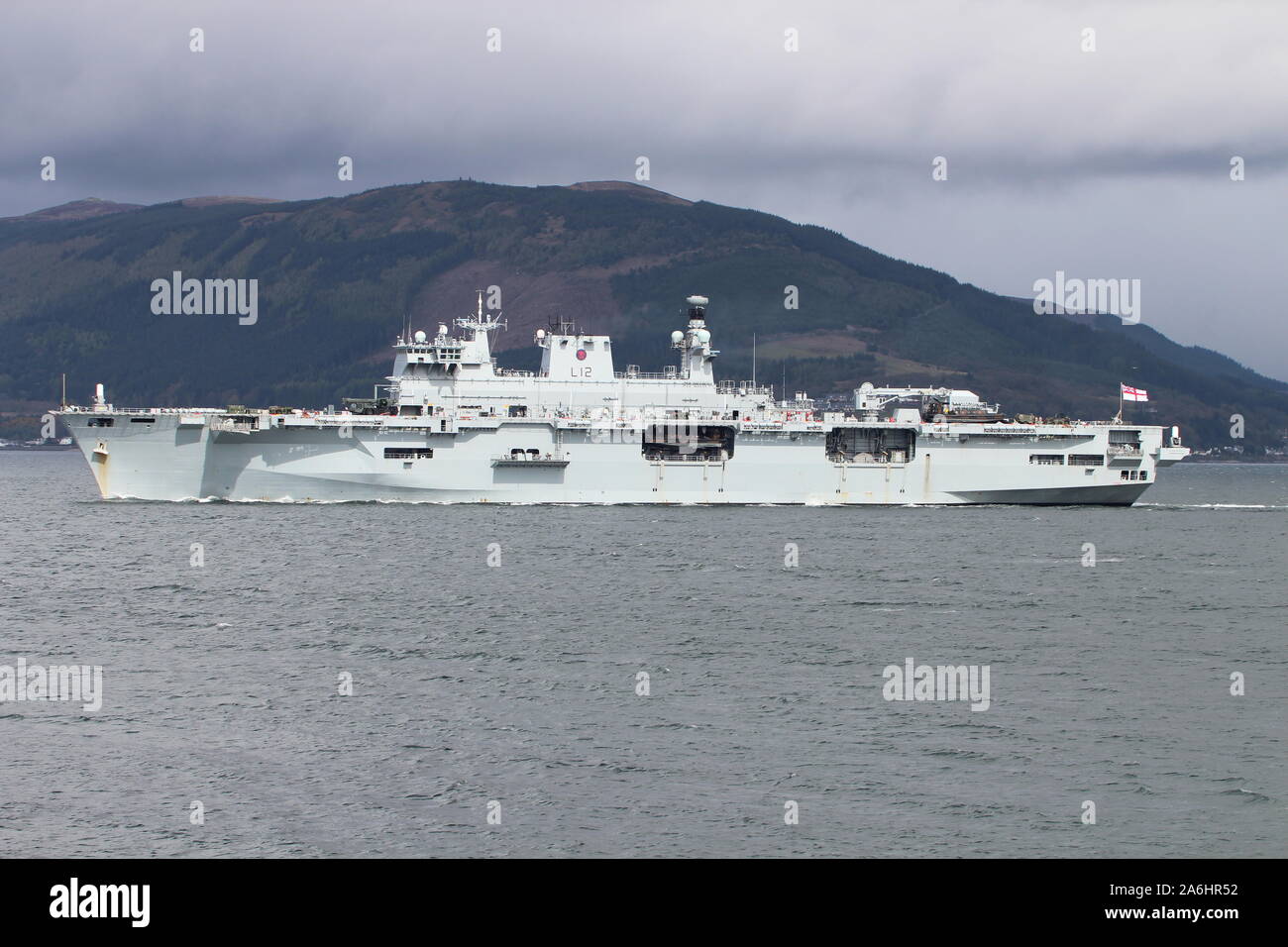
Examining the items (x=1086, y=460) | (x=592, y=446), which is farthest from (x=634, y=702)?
(x=1086, y=460)

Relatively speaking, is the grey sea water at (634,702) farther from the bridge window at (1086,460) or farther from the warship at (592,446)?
the bridge window at (1086,460)

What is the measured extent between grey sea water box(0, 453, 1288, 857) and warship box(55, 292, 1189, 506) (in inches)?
327

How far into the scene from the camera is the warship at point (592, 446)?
55.1 m

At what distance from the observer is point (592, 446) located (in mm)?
57156

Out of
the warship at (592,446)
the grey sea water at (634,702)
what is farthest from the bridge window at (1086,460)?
the grey sea water at (634,702)

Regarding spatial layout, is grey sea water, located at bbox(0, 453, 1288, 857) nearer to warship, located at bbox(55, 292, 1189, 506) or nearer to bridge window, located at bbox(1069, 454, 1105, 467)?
warship, located at bbox(55, 292, 1189, 506)

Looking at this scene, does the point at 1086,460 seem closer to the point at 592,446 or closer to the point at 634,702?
the point at 592,446

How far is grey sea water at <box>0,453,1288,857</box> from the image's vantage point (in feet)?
57.4

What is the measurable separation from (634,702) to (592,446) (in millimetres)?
33752

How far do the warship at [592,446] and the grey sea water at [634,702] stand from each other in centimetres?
832

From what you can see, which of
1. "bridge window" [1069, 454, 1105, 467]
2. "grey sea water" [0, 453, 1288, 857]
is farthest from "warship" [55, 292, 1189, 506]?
"grey sea water" [0, 453, 1288, 857]

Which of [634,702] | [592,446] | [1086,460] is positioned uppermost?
[592,446]
